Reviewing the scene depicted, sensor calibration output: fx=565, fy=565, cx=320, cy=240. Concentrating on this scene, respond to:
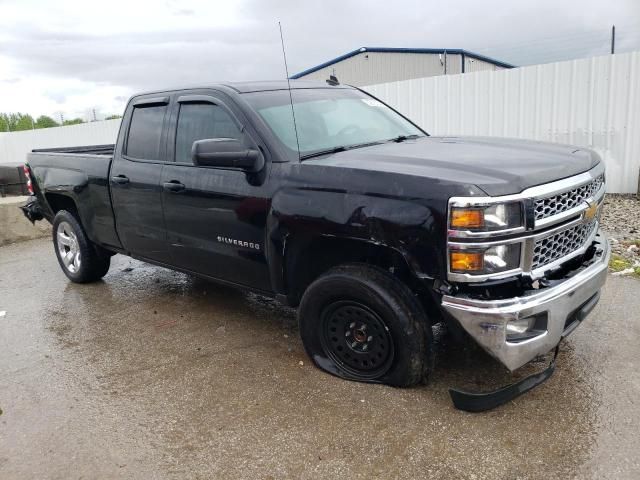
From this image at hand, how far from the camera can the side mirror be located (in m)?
3.57

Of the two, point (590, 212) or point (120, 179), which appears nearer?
point (590, 212)

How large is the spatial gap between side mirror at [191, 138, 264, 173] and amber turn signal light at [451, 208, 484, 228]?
4.65ft

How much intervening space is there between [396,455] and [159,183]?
110 inches

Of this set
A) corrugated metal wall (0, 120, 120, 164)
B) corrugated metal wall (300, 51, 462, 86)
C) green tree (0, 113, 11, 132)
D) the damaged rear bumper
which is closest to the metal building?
corrugated metal wall (300, 51, 462, 86)

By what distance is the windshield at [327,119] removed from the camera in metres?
3.87

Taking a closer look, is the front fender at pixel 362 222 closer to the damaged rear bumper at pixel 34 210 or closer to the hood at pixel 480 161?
the hood at pixel 480 161

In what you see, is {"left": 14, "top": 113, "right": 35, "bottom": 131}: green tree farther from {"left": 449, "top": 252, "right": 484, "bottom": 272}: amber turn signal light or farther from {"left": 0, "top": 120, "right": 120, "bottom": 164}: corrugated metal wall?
{"left": 449, "top": 252, "right": 484, "bottom": 272}: amber turn signal light

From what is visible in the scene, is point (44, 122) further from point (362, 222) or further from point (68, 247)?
point (362, 222)

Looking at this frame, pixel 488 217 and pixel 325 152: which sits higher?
pixel 325 152

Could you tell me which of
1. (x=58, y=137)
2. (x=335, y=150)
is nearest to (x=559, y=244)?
(x=335, y=150)

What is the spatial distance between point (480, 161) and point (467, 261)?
66 cm

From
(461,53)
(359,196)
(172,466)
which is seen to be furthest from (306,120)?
(461,53)

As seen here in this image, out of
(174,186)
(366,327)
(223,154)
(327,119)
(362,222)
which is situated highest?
(327,119)

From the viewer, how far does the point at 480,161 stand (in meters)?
3.17
